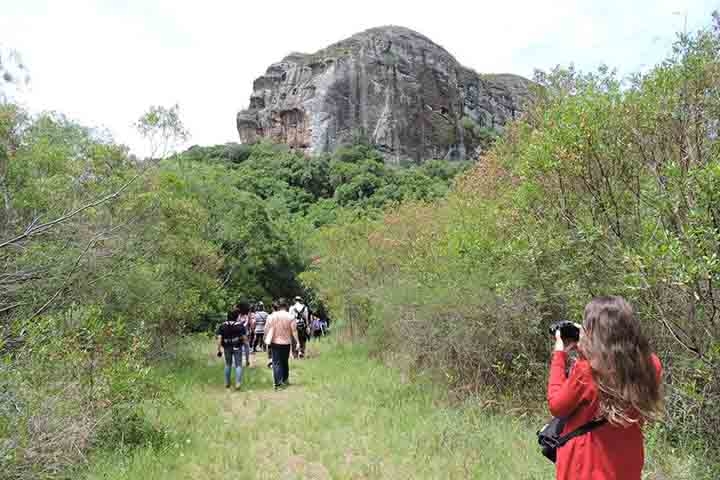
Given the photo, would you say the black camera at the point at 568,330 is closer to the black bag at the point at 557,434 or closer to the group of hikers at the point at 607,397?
the group of hikers at the point at 607,397

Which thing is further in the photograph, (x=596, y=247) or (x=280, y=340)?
(x=280, y=340)

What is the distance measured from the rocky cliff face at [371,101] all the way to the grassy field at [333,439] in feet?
176

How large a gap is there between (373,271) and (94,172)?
24.8ft

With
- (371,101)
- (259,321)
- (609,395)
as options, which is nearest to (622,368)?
(609,395)

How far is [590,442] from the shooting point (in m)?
2.23

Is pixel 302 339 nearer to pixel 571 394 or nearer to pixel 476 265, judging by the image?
pixel 476 265

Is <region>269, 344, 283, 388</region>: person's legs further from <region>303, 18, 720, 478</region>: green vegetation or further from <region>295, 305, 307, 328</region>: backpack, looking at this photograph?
<region>295, 305, 307, 328</region>: backpack

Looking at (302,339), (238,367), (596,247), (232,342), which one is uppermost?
(596,247)

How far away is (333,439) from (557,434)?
4.19 metres

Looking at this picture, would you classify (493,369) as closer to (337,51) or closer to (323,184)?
(323,184)

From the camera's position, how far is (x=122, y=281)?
30.7 ft

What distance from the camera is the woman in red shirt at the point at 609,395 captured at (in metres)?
2.16

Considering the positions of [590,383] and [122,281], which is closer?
[590,383]

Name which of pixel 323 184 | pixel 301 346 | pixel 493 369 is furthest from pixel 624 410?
pixel 323 184
